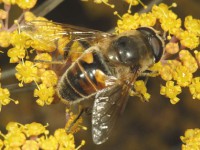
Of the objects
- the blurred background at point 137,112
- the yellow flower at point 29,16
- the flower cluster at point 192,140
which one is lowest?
the flower cluster at point 192,140

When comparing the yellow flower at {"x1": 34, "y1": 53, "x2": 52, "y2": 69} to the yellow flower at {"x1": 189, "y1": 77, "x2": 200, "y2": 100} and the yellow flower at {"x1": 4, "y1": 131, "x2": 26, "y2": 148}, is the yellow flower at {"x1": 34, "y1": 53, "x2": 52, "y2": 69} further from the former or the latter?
the yellow flower at {"x1": 189, "y1": 77, "x2": 200, "y2": 100}

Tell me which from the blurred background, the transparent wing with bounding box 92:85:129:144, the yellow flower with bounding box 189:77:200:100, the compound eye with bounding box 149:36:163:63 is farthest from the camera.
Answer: the blurred background

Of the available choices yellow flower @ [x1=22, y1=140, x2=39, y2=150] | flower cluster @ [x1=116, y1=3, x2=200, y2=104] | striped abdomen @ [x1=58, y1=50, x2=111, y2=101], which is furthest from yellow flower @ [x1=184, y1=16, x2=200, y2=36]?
yellow flower @ [x1=22, y1=140, x2=39, y2=150]

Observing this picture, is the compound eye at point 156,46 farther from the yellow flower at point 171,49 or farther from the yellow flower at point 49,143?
the yellow flower at point 49,143

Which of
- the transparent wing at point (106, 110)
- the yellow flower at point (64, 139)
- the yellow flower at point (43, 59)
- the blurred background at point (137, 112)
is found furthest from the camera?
the blurred background at point (137, 112)

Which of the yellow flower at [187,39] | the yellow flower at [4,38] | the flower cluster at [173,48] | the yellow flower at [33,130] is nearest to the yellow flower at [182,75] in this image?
the flower cluster at [173,48]

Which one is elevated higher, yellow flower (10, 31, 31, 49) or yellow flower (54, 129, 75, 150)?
yellow flower (10, 31, 31, 49)
